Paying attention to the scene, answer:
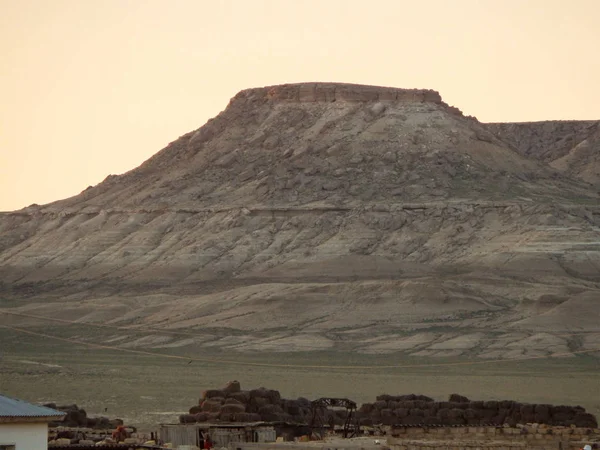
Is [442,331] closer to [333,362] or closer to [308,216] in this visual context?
[333,362]

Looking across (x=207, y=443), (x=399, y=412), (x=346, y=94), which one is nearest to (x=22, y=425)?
(x=207, y=443)

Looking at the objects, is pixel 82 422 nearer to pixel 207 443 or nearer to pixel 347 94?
pixel 207 443

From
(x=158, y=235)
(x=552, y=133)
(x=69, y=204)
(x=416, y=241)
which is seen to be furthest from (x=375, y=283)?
(x=552, y=133)

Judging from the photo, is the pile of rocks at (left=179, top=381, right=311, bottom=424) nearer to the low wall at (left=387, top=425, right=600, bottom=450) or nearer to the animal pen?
the animal pen

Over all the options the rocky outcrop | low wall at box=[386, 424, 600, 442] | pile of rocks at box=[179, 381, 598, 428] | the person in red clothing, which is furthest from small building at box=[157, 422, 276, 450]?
→ the rocky outcrop

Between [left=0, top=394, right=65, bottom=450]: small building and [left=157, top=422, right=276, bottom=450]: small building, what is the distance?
36.2 feet

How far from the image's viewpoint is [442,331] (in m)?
95.1

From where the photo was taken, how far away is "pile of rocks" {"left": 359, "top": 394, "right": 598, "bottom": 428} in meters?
43.2

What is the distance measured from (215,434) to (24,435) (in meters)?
11.9

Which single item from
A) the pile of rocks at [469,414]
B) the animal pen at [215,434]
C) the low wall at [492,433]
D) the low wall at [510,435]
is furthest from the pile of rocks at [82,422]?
the low wall at [510,435]

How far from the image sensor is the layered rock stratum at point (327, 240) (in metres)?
98.0

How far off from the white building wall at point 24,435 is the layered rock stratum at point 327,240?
5952 cm

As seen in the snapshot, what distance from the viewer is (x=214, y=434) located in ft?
120

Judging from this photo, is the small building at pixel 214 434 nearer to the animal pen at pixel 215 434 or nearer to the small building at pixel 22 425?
the animal pen at pixel 215 434
